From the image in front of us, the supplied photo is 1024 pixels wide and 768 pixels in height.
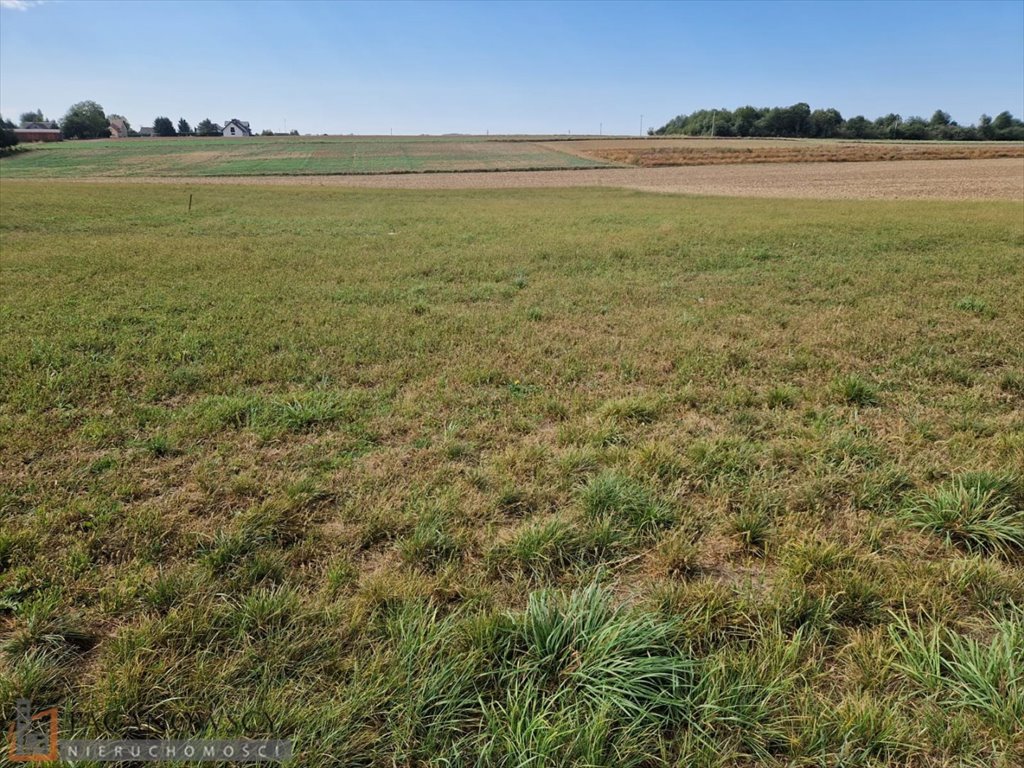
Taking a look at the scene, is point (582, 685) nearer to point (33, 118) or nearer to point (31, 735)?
point (31, 735)

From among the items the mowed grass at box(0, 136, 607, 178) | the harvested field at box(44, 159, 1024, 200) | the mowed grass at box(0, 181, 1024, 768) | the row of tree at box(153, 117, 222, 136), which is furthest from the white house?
the mowed grass at box(0, 181, 1024, 768)

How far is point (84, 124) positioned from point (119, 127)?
3927cm

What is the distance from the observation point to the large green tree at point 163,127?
5782 inches

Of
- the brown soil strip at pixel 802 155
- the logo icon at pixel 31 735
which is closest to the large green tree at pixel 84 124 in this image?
the brown soil strip at pixel 802 155

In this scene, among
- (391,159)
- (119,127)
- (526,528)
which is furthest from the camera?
(119,127)

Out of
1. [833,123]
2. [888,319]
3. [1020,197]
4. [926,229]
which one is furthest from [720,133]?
[888,319]

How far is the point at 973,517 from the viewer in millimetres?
2916

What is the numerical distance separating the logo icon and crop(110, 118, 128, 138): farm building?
191 metres

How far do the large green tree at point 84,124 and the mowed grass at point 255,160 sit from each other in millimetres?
49143

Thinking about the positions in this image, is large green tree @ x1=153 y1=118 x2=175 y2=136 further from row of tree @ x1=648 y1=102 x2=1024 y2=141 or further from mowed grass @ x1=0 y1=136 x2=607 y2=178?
row of tree @ x1=648 y1=102 x2=1024 y2=141

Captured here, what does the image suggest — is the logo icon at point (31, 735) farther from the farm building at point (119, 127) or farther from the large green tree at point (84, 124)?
the farm building at point (119, 127)

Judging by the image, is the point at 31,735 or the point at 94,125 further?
the point at 94,125

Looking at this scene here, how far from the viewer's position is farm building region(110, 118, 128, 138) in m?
152

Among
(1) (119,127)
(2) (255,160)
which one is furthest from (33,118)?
(2) (255,160)
